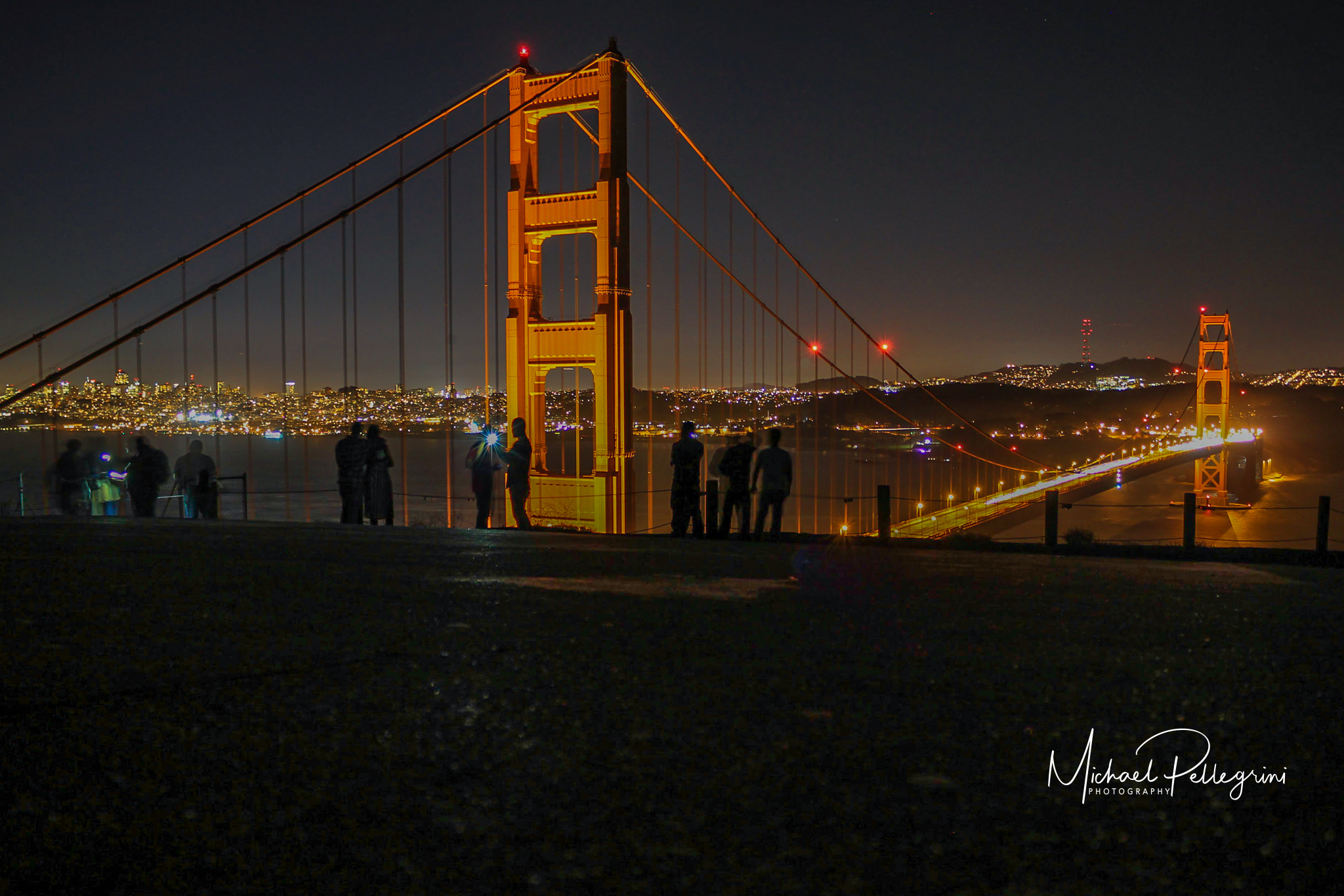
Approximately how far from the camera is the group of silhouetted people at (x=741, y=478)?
12.1 meters

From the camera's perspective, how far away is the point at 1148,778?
291cm

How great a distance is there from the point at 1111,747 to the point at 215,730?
293cm

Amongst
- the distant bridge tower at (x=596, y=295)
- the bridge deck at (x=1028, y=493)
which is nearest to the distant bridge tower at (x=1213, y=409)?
the bridge deck at (x=1028, y=493)

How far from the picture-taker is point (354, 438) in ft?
43.3

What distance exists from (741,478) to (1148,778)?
30.3 ft

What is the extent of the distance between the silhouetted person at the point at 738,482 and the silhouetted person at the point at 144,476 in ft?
26.4

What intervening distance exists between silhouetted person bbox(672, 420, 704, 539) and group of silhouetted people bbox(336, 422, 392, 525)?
12.8 ft

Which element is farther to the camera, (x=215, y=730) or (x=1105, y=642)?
(x=1105, y=642)

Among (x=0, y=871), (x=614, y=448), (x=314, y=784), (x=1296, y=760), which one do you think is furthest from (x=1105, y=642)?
(x=614, y=448)

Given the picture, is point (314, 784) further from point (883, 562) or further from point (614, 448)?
point (614, 448)

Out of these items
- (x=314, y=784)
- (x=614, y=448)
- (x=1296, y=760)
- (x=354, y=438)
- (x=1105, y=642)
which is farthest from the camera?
(x=614, y=448)

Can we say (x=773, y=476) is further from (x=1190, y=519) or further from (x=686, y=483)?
(x=1190, y=519)

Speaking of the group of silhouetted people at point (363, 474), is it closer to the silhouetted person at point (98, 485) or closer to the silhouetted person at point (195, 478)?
the silhouetted person at point (195, 478)

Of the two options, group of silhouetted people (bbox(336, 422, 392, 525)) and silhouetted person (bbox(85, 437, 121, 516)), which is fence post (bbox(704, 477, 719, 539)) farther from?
silhouetted person (bbox(85, 437, 121, 516))
